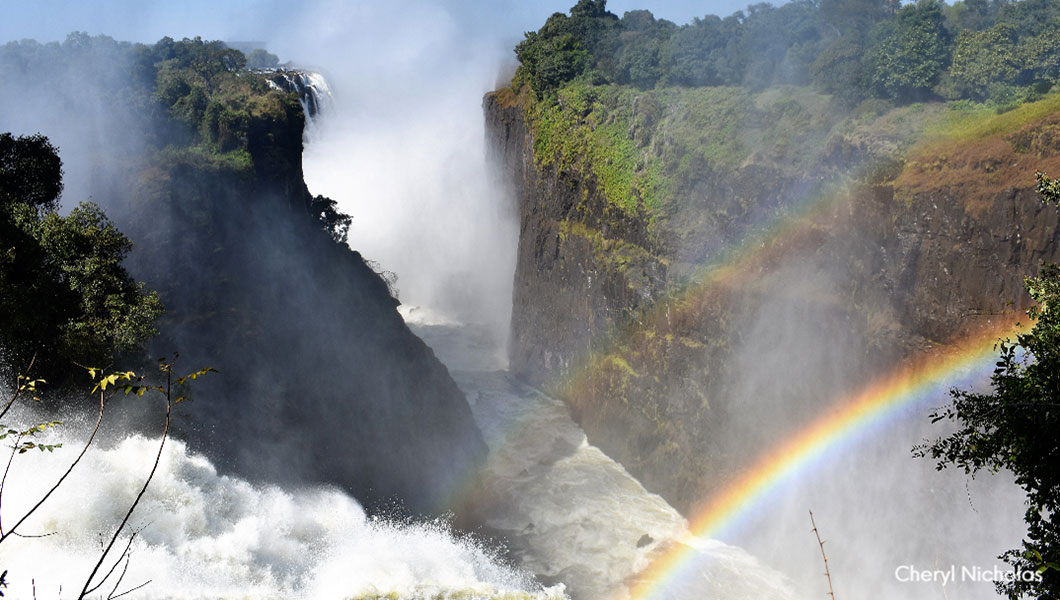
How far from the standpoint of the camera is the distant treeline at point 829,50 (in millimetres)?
31266

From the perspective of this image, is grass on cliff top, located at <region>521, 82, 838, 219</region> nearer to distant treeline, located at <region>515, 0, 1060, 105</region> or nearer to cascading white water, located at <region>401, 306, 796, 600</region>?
distant treeline, located at <region>515, 0, 1060, 105</region>

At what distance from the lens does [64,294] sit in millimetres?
20094

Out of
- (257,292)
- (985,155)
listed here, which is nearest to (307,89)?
(257,292)

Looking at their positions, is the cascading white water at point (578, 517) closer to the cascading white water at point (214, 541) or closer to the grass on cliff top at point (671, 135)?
the cascading white water at point (214, 541)

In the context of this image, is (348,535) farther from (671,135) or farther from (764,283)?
(671,135)

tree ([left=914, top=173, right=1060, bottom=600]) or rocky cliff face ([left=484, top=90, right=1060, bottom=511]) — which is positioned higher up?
rocky cliff face ([left=484, top=90, right=1060, bottom=511])

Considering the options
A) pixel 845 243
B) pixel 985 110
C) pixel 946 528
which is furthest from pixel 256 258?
pixel 985 110

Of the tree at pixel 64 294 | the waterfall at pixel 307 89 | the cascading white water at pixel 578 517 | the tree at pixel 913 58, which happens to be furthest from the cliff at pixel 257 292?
the tree at pixel 913 58

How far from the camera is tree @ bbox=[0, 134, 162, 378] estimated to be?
18281mm

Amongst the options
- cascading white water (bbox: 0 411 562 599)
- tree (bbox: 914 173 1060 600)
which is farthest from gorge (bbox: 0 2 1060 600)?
tree (bbox: 914 173 1060 600)

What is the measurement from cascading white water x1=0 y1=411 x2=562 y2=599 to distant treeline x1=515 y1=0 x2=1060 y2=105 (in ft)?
92.0

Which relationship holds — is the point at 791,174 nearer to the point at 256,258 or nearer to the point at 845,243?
the point at 845,243

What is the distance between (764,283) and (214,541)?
75.4ft

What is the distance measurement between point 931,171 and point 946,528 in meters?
12.9
